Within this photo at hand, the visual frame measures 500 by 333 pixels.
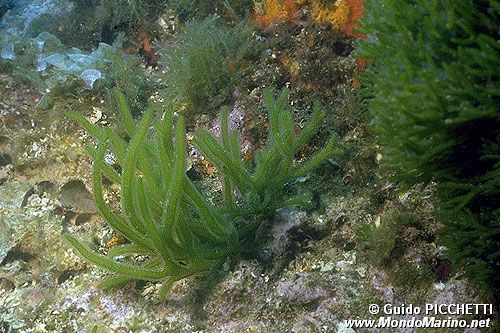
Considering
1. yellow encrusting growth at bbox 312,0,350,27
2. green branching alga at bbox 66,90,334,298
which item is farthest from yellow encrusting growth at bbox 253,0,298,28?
green branching alga at bbox 66,90,334,298

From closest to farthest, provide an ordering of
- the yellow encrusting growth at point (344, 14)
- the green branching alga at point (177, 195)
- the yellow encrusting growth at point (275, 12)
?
the green branching alga at point (177, 195) → the yellow encrusting growth at point (344, 14) → the yellow encrusting growth at point (275, 12)

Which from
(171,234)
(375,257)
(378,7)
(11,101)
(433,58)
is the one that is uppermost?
(11,101)

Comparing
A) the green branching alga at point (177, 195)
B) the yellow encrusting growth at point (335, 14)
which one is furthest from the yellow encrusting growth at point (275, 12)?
the green branching alga at point (177, 195)

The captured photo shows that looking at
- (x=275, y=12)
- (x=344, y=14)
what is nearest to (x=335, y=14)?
(x=344, y=14)

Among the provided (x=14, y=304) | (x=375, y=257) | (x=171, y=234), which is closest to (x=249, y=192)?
(x=171, y=234)

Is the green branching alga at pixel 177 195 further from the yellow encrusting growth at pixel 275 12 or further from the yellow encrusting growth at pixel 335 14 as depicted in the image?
the yellow encrusting growth at pixel 275 12

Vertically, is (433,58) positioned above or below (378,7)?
below

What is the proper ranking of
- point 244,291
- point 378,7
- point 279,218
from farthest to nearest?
point 279,218 → point 244,291 → point 378,7

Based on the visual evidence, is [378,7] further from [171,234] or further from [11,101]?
[11,101]

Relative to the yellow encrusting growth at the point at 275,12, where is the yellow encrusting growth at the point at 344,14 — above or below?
below

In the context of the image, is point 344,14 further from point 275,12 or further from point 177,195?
point 177,195
